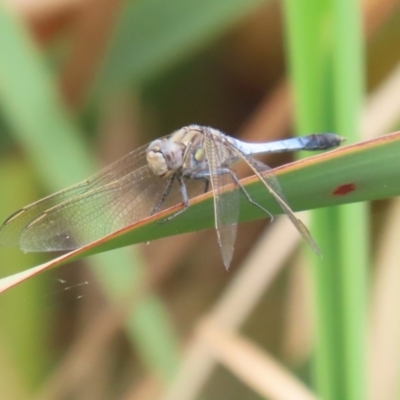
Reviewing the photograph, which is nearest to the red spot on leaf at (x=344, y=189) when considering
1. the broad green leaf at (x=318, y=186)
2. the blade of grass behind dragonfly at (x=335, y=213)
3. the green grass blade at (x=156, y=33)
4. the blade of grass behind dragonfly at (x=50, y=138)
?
the broad green leaf at (x=318, y=186)

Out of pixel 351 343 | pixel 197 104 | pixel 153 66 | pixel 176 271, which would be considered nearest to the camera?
pixel 351 343

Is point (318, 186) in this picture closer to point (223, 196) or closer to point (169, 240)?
point (223, 196)

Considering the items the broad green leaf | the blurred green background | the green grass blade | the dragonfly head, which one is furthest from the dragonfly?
the green grass blade

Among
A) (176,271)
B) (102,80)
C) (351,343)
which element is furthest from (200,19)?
(351,343)

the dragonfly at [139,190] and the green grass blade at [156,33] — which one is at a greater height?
the green grass blade at [156,33]

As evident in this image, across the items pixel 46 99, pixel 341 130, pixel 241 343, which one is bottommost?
pixel 241 343

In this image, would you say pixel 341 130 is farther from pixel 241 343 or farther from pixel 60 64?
pixel 60 64

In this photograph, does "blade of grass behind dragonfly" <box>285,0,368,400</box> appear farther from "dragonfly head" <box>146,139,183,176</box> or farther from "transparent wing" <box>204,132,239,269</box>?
"dragonfly head" <box>146,139,183,176</box>

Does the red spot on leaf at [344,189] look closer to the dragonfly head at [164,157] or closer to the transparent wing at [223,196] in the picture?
the transparent wing at [223,196]
